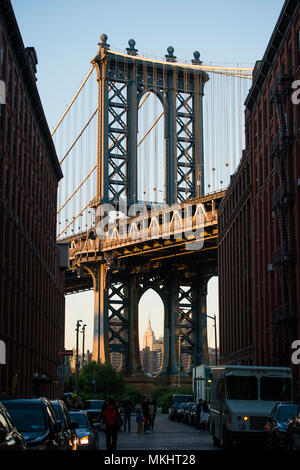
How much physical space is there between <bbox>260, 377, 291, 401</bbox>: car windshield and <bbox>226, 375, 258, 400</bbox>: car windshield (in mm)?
256

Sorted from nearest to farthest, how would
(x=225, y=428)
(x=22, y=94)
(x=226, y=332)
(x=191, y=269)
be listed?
(x=225, y=428) < (x=22, y=94) < (x=226, y=332) < (x=191, y=269)

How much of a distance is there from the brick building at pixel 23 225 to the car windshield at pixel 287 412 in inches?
971

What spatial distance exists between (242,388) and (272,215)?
2707 cm

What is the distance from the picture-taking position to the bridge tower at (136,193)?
9594cm

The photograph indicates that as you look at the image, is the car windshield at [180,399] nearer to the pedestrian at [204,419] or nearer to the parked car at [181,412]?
the parked car at [181,412]

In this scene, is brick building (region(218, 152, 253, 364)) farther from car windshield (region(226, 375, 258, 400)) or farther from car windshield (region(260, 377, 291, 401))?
car windshield (region(226, 375, 258, 400))

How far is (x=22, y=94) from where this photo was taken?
5591 centimetres

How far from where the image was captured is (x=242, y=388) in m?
25.5

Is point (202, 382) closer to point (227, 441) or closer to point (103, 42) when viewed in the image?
point (227, 441)

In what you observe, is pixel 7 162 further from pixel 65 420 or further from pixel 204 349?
pixel 204 349

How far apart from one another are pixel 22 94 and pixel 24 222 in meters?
8.25

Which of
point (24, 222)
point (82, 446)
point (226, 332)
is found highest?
point (24, 222)

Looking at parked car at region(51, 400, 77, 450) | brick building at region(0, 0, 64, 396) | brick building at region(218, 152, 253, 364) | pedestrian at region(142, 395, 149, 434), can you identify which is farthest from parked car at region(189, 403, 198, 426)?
parked car at region(51, 400, 77, 450)

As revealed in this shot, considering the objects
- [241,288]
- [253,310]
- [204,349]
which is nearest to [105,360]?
[204,349]
